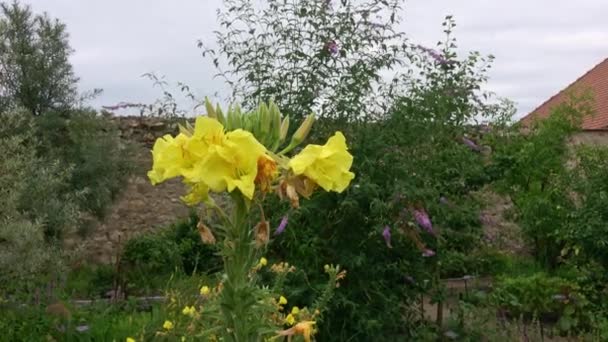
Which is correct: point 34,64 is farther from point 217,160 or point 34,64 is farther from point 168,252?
point 217,160

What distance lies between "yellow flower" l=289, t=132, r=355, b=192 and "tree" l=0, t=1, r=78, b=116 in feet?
24.1

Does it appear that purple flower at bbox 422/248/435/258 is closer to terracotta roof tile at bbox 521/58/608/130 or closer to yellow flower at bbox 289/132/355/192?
yellow flower at bbox 289/132/355/192

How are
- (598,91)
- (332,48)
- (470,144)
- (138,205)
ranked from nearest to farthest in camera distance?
(332,48), (470,144), (138,205), (598,91)

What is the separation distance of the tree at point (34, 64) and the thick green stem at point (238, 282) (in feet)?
23.9

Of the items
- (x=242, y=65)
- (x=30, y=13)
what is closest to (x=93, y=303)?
(x=242, y=65)

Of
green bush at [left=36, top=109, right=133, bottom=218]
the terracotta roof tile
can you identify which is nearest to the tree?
green bush at [left=36, top=109, right=133, bottom=218]

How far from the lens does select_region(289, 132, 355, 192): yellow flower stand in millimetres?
1531

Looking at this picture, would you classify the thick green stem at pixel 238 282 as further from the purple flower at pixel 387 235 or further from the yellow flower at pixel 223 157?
the purple flower at pixel 387 235

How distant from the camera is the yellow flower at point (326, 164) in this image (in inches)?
60.3

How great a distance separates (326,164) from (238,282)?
0.90ft

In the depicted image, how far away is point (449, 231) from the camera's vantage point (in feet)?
18.6

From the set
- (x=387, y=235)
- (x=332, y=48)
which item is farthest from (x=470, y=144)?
(x=387, y=235)

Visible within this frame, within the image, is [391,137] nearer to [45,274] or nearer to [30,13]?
[45,274]

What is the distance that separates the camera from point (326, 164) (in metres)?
1.56
